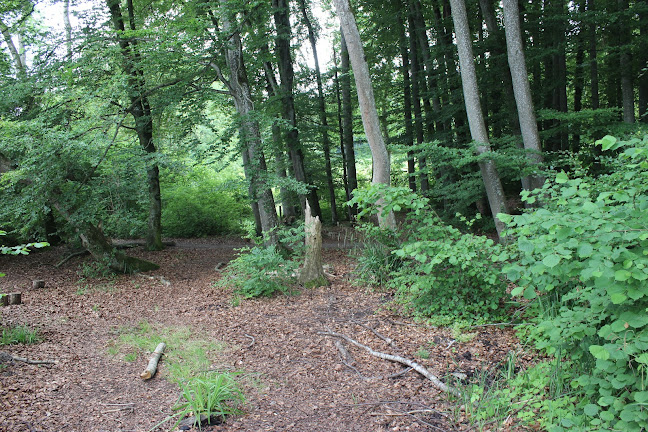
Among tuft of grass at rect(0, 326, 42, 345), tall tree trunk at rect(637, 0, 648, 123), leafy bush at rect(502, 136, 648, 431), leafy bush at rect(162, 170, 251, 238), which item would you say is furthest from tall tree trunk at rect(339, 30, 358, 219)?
leafy bush at rect(502, 136, 648, 431)

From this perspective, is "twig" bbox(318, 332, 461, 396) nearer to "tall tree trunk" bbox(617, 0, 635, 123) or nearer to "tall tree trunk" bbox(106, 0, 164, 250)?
"tall tree trunk" bbox(106, 0, 164, 250)

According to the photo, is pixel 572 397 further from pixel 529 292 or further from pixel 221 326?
pixel 221 326

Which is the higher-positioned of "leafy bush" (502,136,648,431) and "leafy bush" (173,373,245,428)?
"leafy bush" (502,136,648,431)

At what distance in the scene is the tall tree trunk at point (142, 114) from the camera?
9305mm

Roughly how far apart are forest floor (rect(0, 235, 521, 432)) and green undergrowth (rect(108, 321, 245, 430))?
0.07m

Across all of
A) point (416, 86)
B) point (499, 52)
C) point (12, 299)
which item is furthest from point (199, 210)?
point (499, 52)

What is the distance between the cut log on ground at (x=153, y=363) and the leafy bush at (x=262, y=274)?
88.4 inches

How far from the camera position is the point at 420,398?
3.55 meters

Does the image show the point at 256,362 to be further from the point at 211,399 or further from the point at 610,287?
the point at 610,287

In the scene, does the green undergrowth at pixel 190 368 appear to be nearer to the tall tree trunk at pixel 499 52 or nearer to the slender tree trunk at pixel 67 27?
the slender tree trunk at pixel 67 27

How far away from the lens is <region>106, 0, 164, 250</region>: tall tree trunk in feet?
30.5

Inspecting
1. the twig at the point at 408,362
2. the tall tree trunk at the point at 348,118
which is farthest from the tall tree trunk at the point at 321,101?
the twig at the point at 408,362

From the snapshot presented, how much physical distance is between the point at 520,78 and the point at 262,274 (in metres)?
6.22

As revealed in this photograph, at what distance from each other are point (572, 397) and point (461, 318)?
1.89 metres
